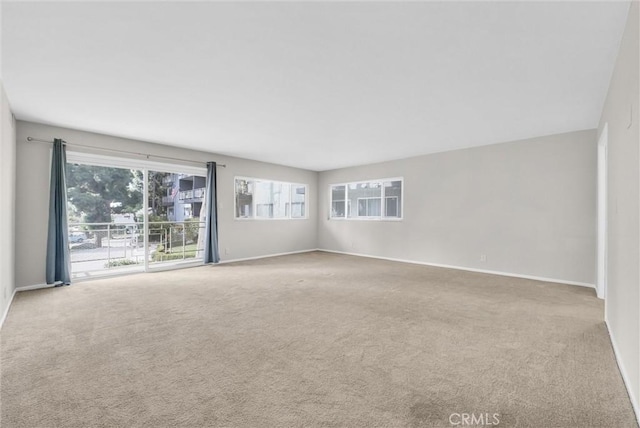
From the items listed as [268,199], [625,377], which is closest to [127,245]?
[268,199]

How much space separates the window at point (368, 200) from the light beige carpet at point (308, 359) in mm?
3304

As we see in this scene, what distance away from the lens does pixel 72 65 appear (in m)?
2.58

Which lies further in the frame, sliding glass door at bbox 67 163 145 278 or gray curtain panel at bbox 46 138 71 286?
sliding glass door at bbox 67 163 145 278

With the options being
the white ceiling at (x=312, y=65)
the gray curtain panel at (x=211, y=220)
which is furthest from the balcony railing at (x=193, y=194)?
the white ceiling at (x=312, y=65)

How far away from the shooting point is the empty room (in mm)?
1793

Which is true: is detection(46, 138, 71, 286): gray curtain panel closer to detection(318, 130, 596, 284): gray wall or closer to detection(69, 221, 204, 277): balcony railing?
detection(69, 221, 204, 277): balcony railing

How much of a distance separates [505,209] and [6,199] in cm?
728

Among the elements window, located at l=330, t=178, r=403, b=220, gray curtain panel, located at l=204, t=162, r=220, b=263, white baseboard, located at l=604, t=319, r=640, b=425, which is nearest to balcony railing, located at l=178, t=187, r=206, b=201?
gray curtain panel, located at l=204, t=162, r=220, b=263

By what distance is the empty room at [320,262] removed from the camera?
1793mm

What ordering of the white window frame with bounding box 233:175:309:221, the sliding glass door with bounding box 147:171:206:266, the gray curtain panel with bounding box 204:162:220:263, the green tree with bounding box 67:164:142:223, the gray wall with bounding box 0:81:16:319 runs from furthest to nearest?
the white window frame with bounding box 233:175:309:221
the gray curtain panel with bounding box 204:162:220:263
the sliding glass door with bounding box 147:171:206:266
the green tree with bounding box 67:164:142:223
the gray wall with bounding box 0:81:16:319

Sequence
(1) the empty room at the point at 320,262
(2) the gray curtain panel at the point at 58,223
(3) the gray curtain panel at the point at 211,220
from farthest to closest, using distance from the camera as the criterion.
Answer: (3) the gray curtain panel at the point at 211,220
(2) the gray curtain panel at the point at 58,223
(1) the empty room at the point at 320,262

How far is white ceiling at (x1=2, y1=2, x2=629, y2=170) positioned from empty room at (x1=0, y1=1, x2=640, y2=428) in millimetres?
25

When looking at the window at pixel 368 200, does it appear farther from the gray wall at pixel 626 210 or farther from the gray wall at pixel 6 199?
the gray wall at pixel 6 199

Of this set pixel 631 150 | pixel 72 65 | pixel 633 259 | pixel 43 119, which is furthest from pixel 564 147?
pixel 43 119
